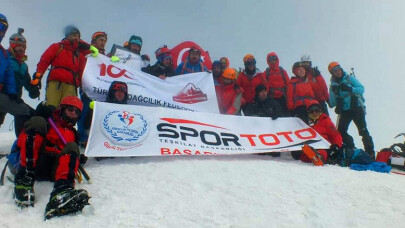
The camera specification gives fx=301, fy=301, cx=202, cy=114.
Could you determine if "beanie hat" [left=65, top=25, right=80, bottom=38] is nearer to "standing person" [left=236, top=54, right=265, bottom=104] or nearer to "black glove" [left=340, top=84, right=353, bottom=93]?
"standing person" [left=236, top=54, right=265, bottom=104]

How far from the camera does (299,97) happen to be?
7984mm

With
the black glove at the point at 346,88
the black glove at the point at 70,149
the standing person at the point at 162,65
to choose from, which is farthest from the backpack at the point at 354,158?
the black glove at the point at 70,149

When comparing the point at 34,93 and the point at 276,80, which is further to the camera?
the point at 276,80

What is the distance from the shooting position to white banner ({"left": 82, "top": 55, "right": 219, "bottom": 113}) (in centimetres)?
680

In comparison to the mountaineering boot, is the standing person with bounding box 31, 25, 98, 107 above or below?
above

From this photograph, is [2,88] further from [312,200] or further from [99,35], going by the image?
[312,200]

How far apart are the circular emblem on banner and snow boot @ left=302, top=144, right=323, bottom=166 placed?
3.38 meters

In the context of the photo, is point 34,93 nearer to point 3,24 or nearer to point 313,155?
point 3,24

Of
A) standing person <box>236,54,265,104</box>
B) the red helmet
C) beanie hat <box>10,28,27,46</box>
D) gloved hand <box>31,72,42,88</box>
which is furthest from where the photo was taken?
standing person <box>236,54,265,104</box>

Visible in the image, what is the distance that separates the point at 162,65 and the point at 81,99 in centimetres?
241

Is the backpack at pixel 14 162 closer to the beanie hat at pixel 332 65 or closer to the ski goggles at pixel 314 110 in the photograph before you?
the ski goggles at pixel 314 110

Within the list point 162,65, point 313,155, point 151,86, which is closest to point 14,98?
point 151,86

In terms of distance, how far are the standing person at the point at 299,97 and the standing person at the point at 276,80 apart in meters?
0.23

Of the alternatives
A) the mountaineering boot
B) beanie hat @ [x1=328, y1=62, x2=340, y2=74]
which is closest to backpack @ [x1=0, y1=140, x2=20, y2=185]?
the mountaineering boot
